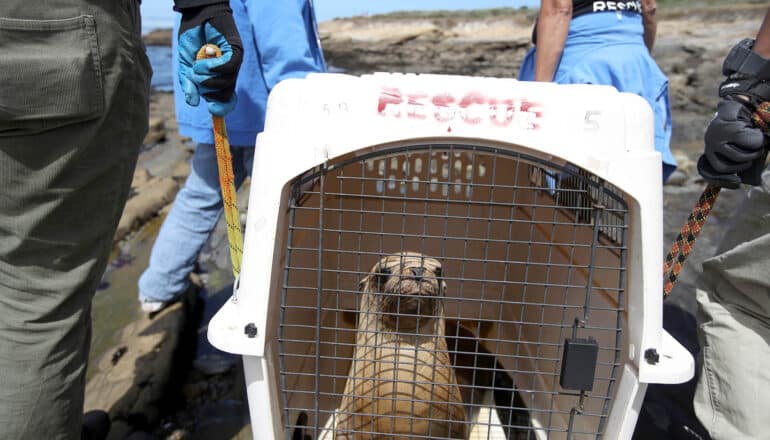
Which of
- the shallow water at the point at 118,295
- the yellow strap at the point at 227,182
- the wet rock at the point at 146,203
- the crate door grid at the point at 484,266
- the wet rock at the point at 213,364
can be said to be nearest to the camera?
the crate door grid at the point at 484,266

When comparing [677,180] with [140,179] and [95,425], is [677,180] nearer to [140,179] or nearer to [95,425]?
[95,425]

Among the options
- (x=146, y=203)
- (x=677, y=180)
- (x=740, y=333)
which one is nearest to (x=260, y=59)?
(x=740, y=333)

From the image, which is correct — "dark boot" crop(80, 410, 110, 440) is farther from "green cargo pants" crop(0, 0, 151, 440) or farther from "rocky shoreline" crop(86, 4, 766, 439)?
"green cargo pants" crop(0, 0, 151, 440)

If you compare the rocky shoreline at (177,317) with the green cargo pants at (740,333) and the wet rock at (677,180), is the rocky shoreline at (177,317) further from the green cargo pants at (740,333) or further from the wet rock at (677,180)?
the green cargo pants at (740,333)

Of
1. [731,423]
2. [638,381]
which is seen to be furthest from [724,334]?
[638,381]

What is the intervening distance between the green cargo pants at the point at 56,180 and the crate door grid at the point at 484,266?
0.51 m

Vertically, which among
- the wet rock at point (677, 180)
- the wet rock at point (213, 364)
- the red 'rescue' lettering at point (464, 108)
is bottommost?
the wet rock at point (677, 180)

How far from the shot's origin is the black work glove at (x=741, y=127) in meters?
1.37

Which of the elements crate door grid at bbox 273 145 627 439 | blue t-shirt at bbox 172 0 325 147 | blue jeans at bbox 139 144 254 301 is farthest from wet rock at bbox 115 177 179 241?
crate door grid at bbox 273 145 627 439

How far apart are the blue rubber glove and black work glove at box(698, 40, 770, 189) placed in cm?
134

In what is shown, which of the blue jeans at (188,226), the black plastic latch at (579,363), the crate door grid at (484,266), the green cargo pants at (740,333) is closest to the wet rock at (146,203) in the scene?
the blue jeans at (188,226)

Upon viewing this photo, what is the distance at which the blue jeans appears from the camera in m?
2.27

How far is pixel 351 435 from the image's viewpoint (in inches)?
64.6

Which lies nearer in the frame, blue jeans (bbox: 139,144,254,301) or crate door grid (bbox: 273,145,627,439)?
crate door grid (bbox: 273,145,627,439)
